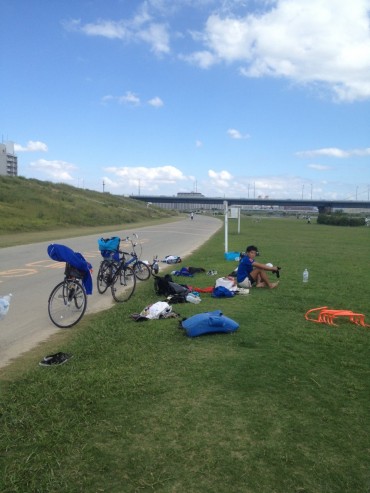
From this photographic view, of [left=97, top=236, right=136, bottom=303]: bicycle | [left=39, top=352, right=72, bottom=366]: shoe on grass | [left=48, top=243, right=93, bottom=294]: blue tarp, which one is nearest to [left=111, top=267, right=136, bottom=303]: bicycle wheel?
[left=97, top=236, right=136, bottom=303]: bicycle

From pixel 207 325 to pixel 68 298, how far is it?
8.16ft

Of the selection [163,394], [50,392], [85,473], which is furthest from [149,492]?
[50,392]

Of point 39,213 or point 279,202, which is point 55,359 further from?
point 279,202

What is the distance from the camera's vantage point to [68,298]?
7324 mm

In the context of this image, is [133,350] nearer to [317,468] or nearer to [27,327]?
[27,327]

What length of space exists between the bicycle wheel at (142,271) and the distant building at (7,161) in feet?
352

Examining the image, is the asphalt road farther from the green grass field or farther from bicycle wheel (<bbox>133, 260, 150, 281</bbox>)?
bicycle wheel (<bbox>133, 260, 150, 281</bbox>)

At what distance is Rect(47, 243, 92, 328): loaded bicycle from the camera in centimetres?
714

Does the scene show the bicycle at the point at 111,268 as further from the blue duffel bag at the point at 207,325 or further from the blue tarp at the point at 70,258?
the blue duffel bag at the point at 207,325

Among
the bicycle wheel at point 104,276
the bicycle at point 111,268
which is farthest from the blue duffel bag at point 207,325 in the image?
the bicycle wheel at point 104,276

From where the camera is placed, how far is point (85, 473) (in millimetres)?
3041

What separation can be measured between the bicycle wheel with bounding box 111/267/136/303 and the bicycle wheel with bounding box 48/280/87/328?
5.48 feet

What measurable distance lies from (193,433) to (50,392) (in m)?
1.59

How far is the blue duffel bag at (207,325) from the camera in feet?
20.6
